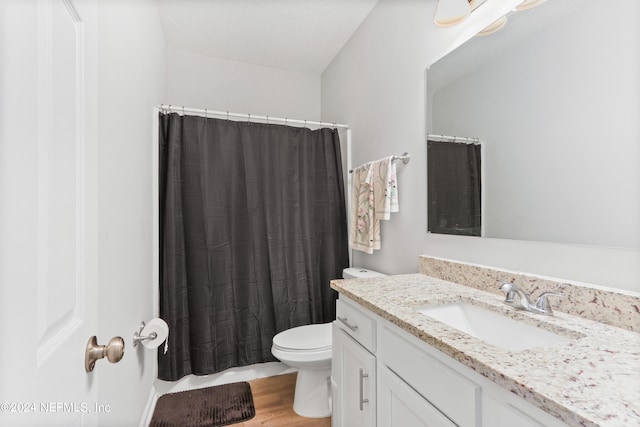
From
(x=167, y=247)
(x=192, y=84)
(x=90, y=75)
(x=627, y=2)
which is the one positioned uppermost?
(x=192, y=84)

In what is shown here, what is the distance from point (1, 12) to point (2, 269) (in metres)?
0.29

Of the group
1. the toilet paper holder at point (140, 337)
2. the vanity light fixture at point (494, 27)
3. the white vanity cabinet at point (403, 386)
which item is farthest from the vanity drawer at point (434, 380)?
the vanity light fixture at point (494, 27)

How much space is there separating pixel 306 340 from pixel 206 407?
746mm

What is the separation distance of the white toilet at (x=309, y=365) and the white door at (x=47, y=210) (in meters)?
1.17

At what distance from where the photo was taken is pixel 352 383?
3.94 ft

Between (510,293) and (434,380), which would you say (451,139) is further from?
(434,380)

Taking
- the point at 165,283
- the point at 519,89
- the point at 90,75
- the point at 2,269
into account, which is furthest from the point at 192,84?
the point at 2,269

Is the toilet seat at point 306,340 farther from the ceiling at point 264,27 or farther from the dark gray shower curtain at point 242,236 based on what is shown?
the ceiling at point 264,27

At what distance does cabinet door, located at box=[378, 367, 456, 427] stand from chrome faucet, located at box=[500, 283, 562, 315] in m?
0.45

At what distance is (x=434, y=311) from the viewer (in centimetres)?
108

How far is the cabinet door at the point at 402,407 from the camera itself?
76 centimetres

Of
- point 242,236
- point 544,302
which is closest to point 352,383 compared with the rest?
point 544,302

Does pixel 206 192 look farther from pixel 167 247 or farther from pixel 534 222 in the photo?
pixel 534 222

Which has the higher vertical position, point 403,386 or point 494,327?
point 494,327
